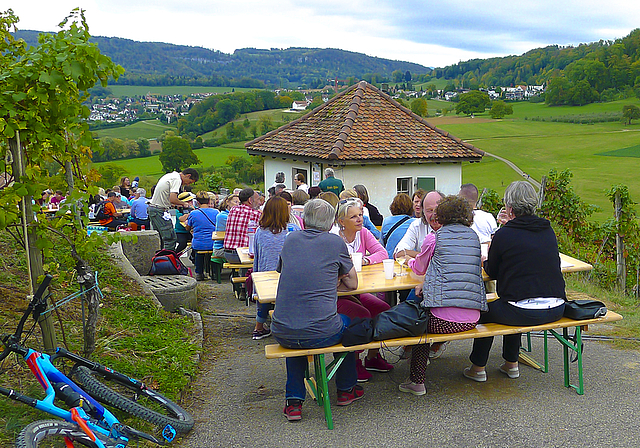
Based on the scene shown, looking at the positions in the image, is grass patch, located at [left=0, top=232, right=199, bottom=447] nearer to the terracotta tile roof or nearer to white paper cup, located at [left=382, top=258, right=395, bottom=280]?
white paper cup, located at [left=382, top=258, right=395, bottom=280]

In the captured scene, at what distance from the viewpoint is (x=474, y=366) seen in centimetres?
481

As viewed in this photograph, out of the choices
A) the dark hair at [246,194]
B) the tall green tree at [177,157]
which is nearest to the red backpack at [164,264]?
the dark hair at [246,194]

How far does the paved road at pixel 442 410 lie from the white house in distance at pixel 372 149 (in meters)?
12.0

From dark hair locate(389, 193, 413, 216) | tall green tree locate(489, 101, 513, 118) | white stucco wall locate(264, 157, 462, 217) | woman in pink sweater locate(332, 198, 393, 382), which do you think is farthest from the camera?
tall green tree locate(489, 101, 513, 118)

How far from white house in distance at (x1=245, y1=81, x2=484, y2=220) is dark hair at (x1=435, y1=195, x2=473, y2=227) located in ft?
40.6

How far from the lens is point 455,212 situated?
14.3 feet

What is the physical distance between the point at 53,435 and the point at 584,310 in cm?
375

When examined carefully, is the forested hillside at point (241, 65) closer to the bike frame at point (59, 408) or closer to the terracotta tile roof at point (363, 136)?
the terracotta tile roof at point (363, 136)

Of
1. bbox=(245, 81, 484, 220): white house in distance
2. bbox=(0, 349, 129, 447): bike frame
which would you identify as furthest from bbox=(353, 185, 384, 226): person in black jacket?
bbox=(245, 81, 484, 220): white house in distance

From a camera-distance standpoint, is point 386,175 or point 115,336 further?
point 386,175

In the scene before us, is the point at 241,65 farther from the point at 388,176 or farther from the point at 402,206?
the point at 402,206

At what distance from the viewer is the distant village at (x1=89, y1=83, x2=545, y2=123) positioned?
3081 inches

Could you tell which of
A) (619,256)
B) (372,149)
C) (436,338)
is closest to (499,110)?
(372,149)

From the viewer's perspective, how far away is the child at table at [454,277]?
13.9 feet
